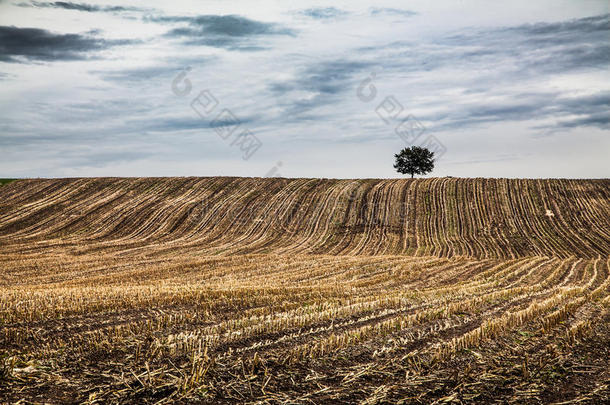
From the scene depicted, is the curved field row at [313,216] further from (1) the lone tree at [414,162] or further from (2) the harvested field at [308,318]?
(1) the lone tree at [414,162]

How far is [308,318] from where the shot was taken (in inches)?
537

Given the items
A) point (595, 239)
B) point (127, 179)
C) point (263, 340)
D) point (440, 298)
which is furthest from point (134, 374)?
point (127, 179)

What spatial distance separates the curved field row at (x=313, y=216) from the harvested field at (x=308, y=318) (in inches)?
19.7

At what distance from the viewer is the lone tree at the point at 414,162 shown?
7950cm

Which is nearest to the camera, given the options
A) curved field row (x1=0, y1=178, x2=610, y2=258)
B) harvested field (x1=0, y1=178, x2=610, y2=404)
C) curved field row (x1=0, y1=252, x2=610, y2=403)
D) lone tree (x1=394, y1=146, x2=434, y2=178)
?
curved field row (x1=0, y1=252, x2=610, y2=403)

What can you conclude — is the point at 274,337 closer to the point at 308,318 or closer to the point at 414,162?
the point at 308,318

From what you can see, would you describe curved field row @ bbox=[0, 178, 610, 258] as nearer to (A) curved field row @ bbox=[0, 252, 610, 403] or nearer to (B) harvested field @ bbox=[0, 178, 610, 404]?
(B) harvested field @ bbox=[0, 178, 610, 404]

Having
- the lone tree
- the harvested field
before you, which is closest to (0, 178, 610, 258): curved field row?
the harvested field

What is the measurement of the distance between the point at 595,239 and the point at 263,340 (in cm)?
3990

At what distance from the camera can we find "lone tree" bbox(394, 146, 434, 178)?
7950cm

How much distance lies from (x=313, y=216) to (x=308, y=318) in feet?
125

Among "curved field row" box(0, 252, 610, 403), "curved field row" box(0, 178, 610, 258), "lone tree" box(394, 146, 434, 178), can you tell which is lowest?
"curved field row" box(0, 252, 610, 403)

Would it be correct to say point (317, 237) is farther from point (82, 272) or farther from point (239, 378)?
point (239, 378)

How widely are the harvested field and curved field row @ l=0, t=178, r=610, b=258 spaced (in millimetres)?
501
